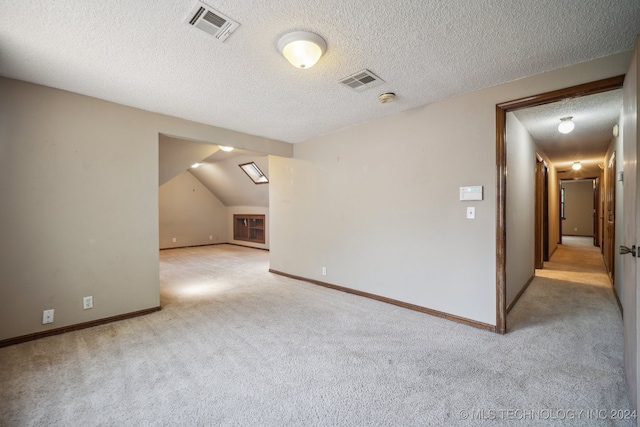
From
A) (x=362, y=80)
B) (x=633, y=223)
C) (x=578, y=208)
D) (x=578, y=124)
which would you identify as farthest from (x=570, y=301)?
(x=578, y=208)

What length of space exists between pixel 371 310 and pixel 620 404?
1.93 meters

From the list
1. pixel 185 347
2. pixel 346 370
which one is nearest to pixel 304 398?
pixel 346 370

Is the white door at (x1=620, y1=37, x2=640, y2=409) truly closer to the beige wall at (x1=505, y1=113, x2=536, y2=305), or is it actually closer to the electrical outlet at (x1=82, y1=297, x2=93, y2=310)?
the beige wall at (x1=505, y1=113, x2=536, y2=305)

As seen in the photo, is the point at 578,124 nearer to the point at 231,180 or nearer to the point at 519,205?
the point at 519,205

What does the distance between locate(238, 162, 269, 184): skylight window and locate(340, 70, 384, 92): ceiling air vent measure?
14.9ft

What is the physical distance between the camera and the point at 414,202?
10.3 ft

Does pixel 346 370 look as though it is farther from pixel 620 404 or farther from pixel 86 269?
pixel 86 269

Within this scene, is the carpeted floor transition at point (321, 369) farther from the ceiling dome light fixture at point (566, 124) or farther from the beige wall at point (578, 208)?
the beige wall at point (578, 208)

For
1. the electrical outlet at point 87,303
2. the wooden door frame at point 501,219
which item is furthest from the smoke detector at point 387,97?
the electrical outlet at point 87,303

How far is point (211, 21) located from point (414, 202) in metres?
2.49

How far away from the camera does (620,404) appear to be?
1.59m

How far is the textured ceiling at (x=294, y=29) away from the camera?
160 centimetres

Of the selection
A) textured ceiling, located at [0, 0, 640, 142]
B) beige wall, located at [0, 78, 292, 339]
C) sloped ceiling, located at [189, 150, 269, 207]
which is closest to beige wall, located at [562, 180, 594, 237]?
textured ceiling, located at [0, 0, 640, 142]

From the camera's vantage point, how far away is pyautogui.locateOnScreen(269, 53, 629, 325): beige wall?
2631 millimetres
